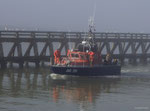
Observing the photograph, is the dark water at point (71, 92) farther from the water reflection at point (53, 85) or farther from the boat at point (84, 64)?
the boat at point (84, 64)

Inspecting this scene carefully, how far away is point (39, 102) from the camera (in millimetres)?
27125

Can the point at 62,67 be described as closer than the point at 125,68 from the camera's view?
Yes

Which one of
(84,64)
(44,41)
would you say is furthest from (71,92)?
(44,41)

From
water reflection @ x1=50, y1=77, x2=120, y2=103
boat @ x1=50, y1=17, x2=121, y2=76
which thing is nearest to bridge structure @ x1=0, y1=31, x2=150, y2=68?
boat @ x1=50, y1=17, x2=121, y2=76

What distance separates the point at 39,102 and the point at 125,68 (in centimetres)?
2255

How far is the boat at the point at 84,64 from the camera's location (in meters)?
39.1

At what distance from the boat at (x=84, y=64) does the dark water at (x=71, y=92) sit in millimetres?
532

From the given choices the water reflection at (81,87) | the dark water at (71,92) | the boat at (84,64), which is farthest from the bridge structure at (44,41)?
the water reflection at (81,87)

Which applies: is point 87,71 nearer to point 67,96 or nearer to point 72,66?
point 72,66

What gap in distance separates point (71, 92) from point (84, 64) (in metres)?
8.63

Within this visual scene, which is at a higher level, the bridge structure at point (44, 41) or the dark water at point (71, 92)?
the bridge structure at point (44, 41)

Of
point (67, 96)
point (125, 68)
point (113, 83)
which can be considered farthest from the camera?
point (125, 68)

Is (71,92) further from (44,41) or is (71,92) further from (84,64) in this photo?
Answer: (44,41)

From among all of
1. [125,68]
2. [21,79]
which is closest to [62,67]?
[21,79]
